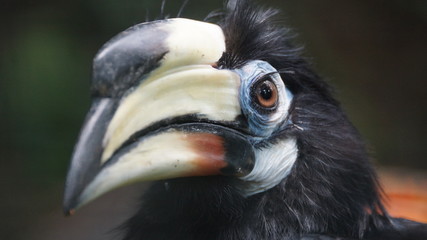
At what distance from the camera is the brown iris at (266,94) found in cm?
168

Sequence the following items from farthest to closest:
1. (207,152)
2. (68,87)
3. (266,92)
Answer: (68,87) → (266,92) → (207,152)

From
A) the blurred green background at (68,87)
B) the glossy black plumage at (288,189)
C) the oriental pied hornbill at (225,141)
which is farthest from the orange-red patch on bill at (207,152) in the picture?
the blurred green background at (68,87)

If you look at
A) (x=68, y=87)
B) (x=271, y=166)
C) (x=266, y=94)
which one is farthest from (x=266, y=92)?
(x=68, y=87)

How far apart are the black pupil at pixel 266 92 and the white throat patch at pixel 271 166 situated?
0.39ft

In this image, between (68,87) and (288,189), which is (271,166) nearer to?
(288,189)

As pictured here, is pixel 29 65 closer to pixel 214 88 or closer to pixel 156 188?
pixel 156 188

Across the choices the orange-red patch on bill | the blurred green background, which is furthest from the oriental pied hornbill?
the blurred green background

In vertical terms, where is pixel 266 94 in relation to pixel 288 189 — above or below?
above

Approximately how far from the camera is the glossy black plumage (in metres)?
1.73

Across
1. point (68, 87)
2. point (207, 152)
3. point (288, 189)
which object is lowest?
point (68, 87)

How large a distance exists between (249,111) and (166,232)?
40 cm

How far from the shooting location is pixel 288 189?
1.77 meters

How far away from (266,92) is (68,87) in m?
2.49

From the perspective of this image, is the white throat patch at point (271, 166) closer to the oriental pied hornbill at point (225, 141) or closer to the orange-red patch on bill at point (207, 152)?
the oriental pied hornbill at point (225, 141)
